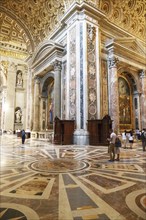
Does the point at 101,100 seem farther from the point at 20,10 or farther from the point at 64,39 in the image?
the point at 20,10

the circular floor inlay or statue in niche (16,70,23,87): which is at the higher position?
statue in niche (16,70,23,87)

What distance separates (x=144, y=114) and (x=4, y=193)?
47.0ft

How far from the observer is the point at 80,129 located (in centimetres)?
1002

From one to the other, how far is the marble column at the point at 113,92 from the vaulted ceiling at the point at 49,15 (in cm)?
Answer: 381

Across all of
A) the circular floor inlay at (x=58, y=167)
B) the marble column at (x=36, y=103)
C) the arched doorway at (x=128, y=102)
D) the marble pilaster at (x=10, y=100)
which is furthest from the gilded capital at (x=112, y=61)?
the marble pilaster at (x=10, y=100)

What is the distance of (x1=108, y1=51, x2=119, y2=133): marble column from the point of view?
12.0 meters

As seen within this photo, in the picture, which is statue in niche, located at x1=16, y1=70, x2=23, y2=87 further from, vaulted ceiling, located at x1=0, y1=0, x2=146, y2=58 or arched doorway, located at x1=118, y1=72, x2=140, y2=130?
arched doorway, located at x1=118, y1=72, x2=140, y2=130

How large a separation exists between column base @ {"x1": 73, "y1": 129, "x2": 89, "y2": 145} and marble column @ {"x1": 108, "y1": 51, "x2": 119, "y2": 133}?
2.90 meters

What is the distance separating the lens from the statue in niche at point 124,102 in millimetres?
14227

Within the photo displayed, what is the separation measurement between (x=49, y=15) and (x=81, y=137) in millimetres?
11251

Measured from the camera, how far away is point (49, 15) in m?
14.5

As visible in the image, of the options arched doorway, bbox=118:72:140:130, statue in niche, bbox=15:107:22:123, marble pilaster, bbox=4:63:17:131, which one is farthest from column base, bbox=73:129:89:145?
statue in niche, bbox=15:107:22:123

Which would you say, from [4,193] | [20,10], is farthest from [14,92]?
[4,193]

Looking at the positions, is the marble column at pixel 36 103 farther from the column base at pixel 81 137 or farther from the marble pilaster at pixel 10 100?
the marble pilaster at pixel 10 100
